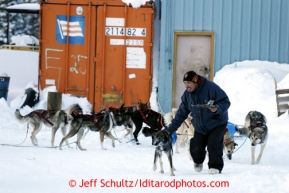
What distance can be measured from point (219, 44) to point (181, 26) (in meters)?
1.15

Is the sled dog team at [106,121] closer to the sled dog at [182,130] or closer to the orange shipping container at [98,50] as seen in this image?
the sled dog at [182,130]

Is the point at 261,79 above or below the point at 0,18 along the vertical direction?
below

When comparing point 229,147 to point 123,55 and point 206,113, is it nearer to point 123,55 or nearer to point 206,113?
point 206,113

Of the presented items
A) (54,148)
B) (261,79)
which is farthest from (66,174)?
(261,79)

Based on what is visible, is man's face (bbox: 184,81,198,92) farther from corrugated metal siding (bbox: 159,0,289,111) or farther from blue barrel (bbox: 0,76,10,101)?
blue barrel (bbox: 0,76,10,101)

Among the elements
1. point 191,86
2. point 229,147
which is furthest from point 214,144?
point 229,147

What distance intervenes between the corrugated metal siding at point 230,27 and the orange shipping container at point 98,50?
0.47 meters

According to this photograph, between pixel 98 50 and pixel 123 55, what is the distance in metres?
0.71

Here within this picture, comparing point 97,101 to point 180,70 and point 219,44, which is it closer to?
point 180,70

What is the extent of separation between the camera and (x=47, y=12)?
50.3 feet

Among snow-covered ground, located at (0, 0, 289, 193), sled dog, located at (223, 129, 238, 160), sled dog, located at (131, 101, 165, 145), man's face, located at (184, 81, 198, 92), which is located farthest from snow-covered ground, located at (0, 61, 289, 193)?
man's face, located at (184, 81, 198, 92)

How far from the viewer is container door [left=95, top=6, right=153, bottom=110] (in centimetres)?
1515

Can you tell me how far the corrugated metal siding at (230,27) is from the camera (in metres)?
15.1

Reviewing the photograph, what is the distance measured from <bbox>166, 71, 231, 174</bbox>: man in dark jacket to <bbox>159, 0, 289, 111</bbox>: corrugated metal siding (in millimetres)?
7940
